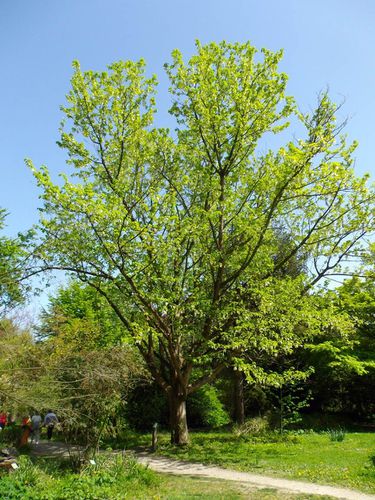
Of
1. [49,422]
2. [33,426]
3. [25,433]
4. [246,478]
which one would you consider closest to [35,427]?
[33,426]

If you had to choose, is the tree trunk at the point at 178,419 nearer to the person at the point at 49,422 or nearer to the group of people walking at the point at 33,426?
the group of people walking at the point at 33,426

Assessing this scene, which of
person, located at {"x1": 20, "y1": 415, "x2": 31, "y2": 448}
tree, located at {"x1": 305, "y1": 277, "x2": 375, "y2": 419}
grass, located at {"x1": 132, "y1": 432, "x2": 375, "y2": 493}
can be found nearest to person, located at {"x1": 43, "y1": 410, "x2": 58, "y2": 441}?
person, located at {"x1": 20, "y1": 415, "x2": 31, "y2": 448}

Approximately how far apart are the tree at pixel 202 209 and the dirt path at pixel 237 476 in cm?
271

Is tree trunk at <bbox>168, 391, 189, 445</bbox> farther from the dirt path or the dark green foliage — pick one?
the dark green foliage

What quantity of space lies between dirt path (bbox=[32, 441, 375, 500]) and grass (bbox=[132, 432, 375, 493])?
0.41 metres

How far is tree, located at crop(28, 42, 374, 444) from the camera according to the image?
13.1 meters

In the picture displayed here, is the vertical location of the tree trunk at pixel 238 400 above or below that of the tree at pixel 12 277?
below

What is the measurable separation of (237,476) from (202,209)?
7665 millimetres

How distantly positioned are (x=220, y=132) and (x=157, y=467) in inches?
405

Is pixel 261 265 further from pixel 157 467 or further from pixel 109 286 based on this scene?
pixel 157 467

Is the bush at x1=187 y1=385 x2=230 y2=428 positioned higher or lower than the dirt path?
higher

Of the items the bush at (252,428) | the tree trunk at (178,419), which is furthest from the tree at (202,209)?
the bush at (252,428)

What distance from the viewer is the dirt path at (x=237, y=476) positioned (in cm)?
915

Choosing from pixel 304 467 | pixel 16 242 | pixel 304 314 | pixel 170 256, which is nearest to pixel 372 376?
pixel 304 314
